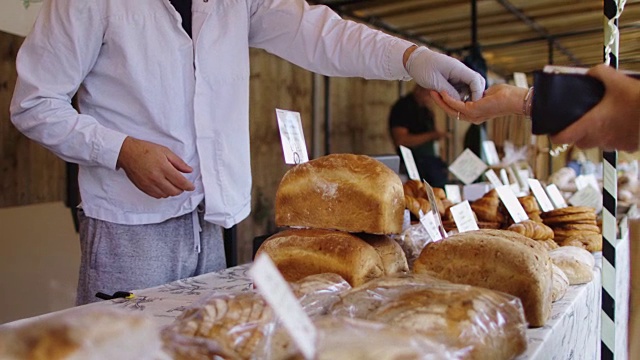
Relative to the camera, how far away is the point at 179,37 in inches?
67.3

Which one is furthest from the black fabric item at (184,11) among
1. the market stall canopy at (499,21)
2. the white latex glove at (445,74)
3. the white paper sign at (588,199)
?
the market stall canopy at (499,21)

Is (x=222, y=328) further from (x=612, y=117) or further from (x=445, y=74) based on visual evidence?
(x=445, y=74)

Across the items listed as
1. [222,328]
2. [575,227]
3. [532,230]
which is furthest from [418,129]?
[222,328]

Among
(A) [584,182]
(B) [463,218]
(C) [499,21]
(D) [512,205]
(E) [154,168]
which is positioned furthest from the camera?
(C) [499,21]

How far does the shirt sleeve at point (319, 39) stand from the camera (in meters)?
1.82

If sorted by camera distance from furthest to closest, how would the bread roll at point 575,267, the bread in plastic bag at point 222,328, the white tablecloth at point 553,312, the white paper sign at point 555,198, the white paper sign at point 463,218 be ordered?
1. the white paper sign at point 555,198
2. the white paper sign at point 463,218
3. the bread roll at point 575,267
4. the white tablecloth at point 553,312
5. the bread in plastic bag at point 222,328

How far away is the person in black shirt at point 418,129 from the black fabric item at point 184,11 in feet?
10.5

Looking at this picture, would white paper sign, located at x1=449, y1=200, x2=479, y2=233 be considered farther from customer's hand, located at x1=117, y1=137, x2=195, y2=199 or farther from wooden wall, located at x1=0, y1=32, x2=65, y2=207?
wooden wall, located at x1=0, y1=32, x2=65, y2=207

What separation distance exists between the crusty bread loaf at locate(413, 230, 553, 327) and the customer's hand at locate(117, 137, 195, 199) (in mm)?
681

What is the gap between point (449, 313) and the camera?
81cm

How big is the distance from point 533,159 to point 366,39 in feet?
14.2

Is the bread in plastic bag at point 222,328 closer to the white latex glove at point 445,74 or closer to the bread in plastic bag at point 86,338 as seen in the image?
the bread in plastic bag at point 86,338

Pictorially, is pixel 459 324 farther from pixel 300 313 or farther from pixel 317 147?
pixel 317 147

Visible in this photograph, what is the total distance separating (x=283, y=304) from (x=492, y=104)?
3.62 ft
